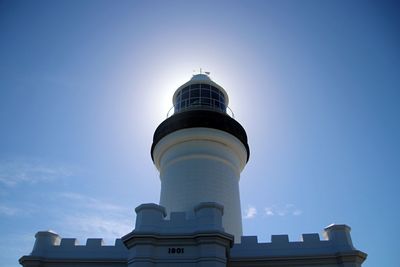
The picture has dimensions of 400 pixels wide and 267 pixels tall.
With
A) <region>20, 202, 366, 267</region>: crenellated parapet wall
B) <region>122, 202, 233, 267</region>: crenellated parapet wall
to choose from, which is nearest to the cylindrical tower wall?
<region>20, 202, 366, 267</region>: crenellated parapet wall

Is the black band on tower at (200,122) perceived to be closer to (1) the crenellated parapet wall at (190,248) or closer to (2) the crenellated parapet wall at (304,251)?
(1) the crenellated parapet wall at (190,248)

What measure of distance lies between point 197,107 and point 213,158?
2430 mm

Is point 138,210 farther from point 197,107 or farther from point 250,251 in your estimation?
point 197,107

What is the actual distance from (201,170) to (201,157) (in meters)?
0.59

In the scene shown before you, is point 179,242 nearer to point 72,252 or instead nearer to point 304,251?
point 304,251

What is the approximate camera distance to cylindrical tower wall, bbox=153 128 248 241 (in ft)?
41.7

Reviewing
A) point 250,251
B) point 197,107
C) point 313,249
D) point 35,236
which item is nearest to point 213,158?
point 197,107

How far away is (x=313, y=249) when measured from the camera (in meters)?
10.7

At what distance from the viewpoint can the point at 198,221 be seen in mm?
9539

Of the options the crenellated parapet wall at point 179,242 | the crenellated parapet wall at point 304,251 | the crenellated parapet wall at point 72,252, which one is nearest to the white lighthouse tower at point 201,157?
the crenellated parapet wall at point 304,251

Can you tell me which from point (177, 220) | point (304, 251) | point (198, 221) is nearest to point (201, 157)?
point (177, 220)

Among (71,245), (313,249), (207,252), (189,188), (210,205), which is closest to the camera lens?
(207,252)

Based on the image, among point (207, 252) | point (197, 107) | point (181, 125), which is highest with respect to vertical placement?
point (197, 107)

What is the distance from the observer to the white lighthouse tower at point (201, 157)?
1279 centimetres
